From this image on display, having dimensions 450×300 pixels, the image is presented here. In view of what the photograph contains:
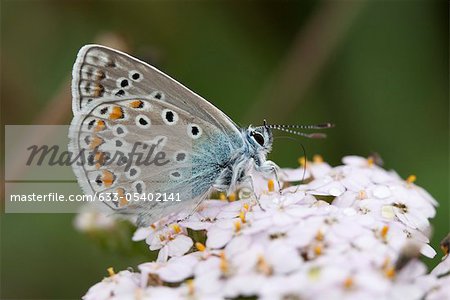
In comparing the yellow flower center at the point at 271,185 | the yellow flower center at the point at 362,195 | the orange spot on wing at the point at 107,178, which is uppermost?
the yellow flower center at the point at 362,195

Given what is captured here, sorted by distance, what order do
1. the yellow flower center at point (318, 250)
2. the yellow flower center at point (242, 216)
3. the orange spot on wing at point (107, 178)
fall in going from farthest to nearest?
1. the orange spot on wing at point (107, 178)
2. the yellow flower center at point (242, 216)
3. the yellow flower center at point (318, 250)

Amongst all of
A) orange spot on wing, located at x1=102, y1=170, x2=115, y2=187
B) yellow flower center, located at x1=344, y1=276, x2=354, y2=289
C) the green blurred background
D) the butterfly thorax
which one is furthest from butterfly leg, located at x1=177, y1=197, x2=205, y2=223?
the green blurred background

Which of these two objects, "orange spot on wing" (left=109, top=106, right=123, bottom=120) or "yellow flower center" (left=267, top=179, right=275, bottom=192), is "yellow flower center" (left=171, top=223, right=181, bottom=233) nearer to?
"yellow flower center" (left=267, top=179, right=275, bottom=192)

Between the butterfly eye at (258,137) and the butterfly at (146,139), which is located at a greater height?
the butterfly eye at (258,137)

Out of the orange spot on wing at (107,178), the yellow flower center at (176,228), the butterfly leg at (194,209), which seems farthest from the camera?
the orange spot on wing at (107,178)

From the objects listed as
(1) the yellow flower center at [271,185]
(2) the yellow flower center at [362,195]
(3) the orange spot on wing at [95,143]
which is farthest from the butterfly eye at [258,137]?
(3) the orange spot on wing at [95,143]

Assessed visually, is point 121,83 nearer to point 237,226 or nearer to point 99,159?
point 99,159

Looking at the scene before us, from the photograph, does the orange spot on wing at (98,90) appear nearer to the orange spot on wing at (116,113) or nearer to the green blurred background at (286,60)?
the orange spot on wing at (116,113)
